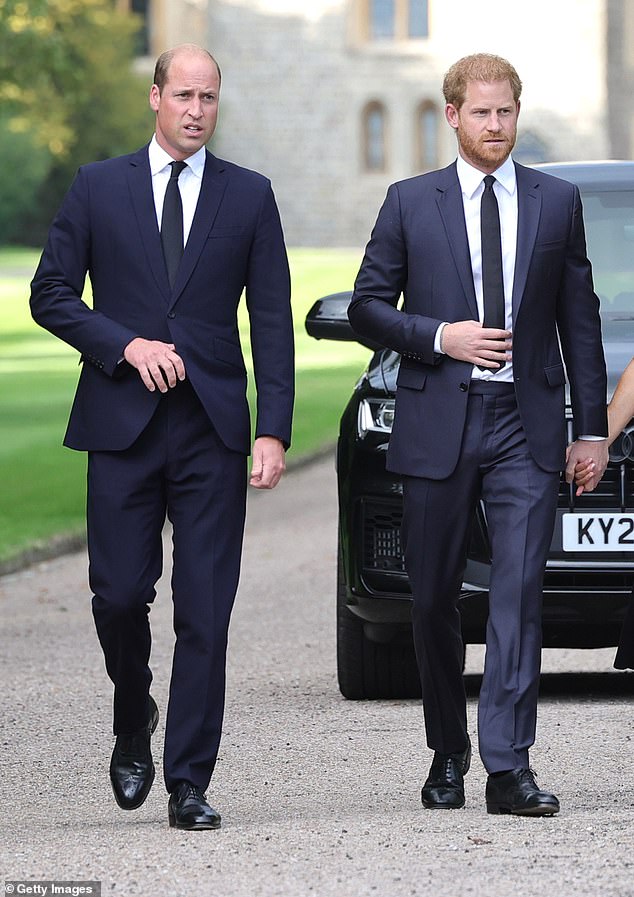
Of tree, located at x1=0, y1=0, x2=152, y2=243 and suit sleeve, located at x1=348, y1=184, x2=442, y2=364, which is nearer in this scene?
suit sleeve, located at x1=348, y1=184, x2=442, y2=364

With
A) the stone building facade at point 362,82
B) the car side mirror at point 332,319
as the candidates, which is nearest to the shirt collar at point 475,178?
the car side mirror at point 332,319

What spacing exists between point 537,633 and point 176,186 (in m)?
1.45

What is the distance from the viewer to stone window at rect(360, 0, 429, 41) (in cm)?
7781

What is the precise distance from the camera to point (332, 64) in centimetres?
7856

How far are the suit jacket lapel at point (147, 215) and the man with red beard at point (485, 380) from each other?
0.56 m

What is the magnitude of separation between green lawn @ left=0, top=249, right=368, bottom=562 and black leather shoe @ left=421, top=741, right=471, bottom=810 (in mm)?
7419

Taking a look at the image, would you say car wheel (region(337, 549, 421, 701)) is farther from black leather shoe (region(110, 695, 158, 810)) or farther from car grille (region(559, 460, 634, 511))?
black leather shoe (region(110, 695, 158, 810))

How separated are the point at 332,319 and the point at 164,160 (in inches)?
77.8

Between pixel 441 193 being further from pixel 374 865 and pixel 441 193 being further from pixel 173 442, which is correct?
pixel 374 865

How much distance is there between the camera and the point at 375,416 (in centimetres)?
715

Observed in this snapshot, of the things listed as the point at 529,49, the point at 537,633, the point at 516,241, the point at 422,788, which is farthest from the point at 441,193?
the point at 529,49

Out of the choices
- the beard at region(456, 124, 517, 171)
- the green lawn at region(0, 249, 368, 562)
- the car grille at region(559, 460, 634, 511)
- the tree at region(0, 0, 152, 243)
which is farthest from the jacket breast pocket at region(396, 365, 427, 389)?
the tree at region(0, 0, 152, 243)

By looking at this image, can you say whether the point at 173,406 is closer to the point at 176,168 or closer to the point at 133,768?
the point at 176,168

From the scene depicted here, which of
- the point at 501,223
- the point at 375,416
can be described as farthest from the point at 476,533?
the point at 501,223
